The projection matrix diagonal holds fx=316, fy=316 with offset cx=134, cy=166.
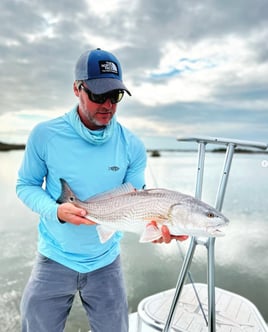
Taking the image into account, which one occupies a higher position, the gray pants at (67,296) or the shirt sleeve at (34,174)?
the shirt sleeve at (34,174)

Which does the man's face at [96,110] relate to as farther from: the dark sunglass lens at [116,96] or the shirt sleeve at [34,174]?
the shirt sleeve at [34,174]

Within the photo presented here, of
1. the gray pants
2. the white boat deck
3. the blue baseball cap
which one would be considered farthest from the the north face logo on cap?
the white boat deck

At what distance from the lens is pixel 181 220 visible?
123 cm

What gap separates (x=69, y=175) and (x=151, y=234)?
52 centimetres

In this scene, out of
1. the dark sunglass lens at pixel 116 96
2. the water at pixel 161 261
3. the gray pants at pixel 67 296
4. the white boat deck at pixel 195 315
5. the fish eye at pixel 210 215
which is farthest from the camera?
the water at pixel 161 261

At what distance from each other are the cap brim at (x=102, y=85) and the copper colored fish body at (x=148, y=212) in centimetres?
45

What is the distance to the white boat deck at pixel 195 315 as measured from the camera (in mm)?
2383

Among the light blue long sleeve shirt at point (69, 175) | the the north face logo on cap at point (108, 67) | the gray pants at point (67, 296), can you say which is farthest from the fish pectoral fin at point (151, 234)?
the the north face logo on cap at point (108, 67)

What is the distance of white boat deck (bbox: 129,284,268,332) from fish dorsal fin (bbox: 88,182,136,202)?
1412 mm

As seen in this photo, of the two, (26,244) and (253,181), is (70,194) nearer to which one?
(26,244)

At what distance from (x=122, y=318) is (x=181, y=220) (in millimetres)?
811

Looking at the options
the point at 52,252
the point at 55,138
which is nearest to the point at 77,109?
the point at 55,138

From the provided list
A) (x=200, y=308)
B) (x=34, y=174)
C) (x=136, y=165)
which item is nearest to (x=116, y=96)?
(x=136, y=165)

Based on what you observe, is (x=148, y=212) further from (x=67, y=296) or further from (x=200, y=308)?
(x=200, y=308)
